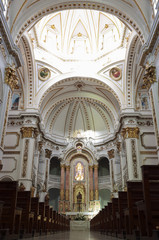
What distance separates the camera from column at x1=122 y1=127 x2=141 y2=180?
574 inches

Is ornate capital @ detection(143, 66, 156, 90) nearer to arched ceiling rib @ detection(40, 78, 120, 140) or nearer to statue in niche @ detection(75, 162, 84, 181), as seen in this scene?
arched ceiling rib @ detection(40, 78, 120, 140)

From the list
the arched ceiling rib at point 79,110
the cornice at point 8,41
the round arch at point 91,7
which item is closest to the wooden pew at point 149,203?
the cornice at point 8,41

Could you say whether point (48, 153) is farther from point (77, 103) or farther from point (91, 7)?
point (91, 7)

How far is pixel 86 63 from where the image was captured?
761 inches

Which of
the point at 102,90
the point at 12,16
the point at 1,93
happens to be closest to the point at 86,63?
the point at 102,90

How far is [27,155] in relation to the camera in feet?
50.1

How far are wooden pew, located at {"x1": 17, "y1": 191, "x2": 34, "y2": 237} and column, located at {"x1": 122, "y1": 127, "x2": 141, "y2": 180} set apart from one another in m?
9.39

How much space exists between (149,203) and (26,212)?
3.48 meters

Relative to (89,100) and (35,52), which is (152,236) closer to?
(35,52)

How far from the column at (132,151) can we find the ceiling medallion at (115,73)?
4.39m

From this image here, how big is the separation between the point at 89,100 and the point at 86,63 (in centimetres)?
425

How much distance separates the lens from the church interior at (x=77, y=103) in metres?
9.75

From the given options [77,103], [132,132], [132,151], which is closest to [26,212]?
[132,151]

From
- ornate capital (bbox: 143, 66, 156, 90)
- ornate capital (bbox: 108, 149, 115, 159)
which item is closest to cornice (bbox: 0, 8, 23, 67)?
ornate capital (bbox: 143, 66, 156, 90)
